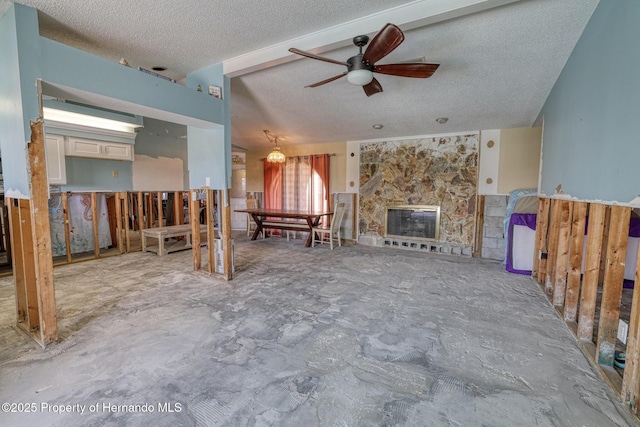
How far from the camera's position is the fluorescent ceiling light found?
406cm

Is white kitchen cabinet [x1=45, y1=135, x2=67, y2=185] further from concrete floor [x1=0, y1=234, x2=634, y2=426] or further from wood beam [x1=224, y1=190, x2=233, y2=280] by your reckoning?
wood beam [x1=224, y1=190, x2=233, y2=280]

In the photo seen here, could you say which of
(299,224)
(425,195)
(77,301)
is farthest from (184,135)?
(425,195)

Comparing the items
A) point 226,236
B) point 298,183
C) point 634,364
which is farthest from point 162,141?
point 634,364

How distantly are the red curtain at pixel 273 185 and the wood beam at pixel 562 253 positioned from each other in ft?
18.0

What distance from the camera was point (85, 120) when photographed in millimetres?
4395

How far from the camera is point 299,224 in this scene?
6.17m

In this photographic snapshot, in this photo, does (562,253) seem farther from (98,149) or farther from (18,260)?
(98,149)

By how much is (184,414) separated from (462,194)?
17.1 feet

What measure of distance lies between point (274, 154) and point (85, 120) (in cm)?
308

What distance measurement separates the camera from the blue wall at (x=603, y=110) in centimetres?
160

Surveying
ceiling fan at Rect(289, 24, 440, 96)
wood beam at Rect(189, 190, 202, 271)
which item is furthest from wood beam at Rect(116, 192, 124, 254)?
ceiling fan at Rect(289, 24, 440, 96)

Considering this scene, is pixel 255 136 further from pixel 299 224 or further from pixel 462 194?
pixel 462 194

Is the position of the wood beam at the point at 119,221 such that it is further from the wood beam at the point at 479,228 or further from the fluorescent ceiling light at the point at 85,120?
the wood beam at the point at 479,228

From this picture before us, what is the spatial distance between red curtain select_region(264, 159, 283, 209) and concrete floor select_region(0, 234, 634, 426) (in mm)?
3750
